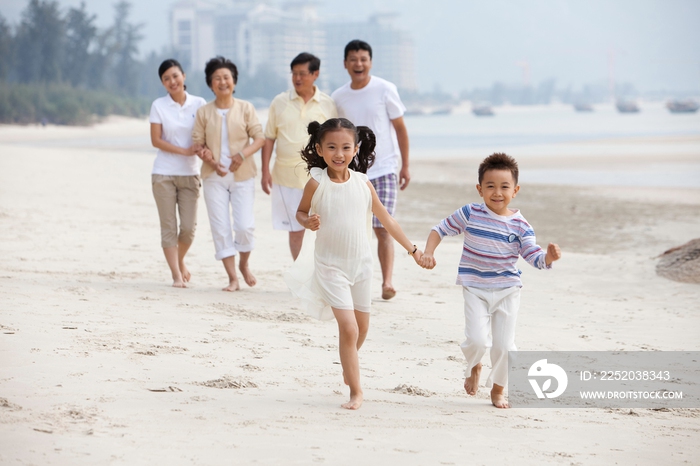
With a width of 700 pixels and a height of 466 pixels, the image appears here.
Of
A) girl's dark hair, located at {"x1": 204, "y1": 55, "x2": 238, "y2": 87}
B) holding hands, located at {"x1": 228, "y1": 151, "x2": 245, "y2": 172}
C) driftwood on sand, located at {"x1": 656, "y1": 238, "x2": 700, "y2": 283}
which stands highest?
girl's dark hair, located at {"x1": 204, "y1": 55, "x2": 238, "y2": 87}

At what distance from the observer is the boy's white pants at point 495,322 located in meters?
3.89

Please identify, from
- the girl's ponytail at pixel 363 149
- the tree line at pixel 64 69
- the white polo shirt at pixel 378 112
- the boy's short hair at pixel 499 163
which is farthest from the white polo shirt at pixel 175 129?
the tree line at pixel 64 69

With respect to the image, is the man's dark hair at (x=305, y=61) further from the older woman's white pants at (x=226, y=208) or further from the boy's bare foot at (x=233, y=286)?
the boy's bare foot at (x=233, y=286)

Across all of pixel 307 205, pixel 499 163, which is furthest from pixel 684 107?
pixel 307 205

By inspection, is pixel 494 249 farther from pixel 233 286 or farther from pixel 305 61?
pixel 233 286

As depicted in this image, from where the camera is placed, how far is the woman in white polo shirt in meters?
6.39

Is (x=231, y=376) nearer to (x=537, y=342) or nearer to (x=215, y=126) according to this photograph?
(x=537, y=342)

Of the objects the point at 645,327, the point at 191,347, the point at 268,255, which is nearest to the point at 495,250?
the point at 191,347

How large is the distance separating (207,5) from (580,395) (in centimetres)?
18109

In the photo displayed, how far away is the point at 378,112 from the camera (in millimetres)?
6340

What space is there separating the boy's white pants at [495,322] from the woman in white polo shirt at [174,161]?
316 cm

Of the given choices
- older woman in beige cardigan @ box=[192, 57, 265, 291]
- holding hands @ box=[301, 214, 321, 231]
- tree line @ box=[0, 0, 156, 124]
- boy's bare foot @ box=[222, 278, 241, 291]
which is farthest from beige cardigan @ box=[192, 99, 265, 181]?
tree line @ box=[0, 0, 156, 124]

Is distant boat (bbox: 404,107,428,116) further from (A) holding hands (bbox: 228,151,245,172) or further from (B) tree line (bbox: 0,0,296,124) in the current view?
(A) holding hands (bbox: 228,151,245,172)

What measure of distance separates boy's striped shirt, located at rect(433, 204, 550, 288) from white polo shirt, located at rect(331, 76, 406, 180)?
2.41m
